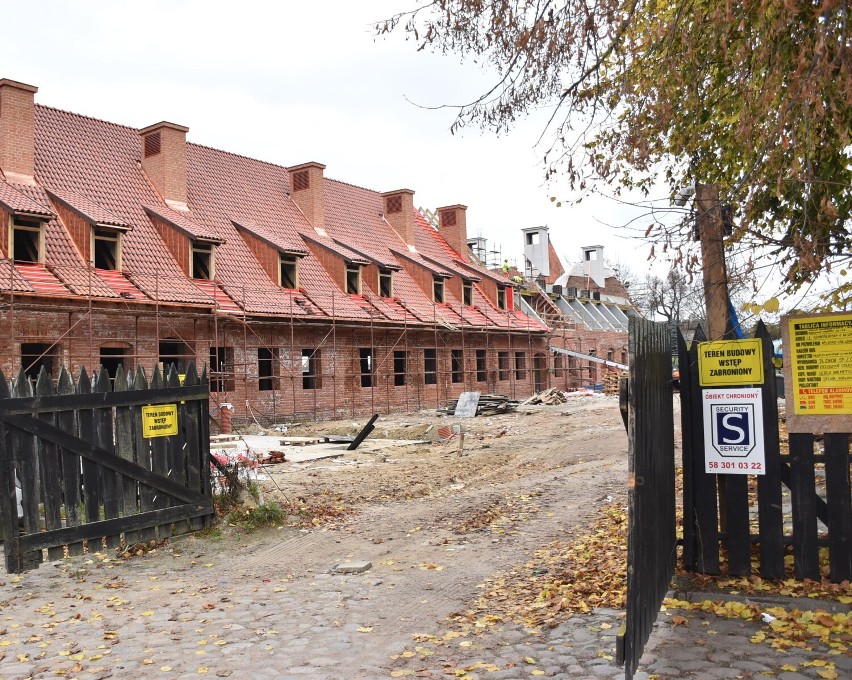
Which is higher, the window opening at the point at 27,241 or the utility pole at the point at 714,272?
the window opening at the point at 27,241

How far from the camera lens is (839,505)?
563 centimetres

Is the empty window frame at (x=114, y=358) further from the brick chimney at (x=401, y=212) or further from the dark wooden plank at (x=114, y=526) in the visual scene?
the brick chimney at (x=401, y=212)

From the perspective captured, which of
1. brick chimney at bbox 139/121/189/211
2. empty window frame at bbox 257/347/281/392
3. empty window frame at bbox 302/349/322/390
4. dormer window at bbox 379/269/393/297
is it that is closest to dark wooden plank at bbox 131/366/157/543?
empty window frame at bbox 257/347/281/392

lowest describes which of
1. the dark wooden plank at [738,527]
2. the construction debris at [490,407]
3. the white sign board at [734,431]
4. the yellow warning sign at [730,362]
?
the construction debris at [490,407]

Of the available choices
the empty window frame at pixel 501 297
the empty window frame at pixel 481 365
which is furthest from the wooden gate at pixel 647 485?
the empty window frame at pixel 501 297

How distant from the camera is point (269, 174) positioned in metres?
33.5

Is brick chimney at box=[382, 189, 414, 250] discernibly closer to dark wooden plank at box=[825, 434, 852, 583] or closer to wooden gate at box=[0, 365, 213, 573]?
wooden gate at box=[0, 365, 213, 573]

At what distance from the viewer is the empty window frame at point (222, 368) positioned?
24.2m

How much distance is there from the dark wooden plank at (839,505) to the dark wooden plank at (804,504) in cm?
10

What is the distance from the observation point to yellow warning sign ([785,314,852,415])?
5.50 meters

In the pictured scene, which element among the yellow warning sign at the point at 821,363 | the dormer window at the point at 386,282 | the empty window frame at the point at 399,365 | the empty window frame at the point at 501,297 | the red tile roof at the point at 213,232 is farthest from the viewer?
the empty window frame at the point at 501,297

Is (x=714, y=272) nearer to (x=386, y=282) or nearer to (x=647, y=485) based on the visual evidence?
(x=647, y=485)

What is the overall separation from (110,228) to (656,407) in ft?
67.1

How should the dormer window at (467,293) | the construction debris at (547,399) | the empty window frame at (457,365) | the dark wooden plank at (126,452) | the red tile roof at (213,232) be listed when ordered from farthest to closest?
the dormer window at (467,293)
the empty window frame at (457,365)
the construction debris at (547,399)
the red tile roof at (213,232)
the dark wooden plank at (126,452)
